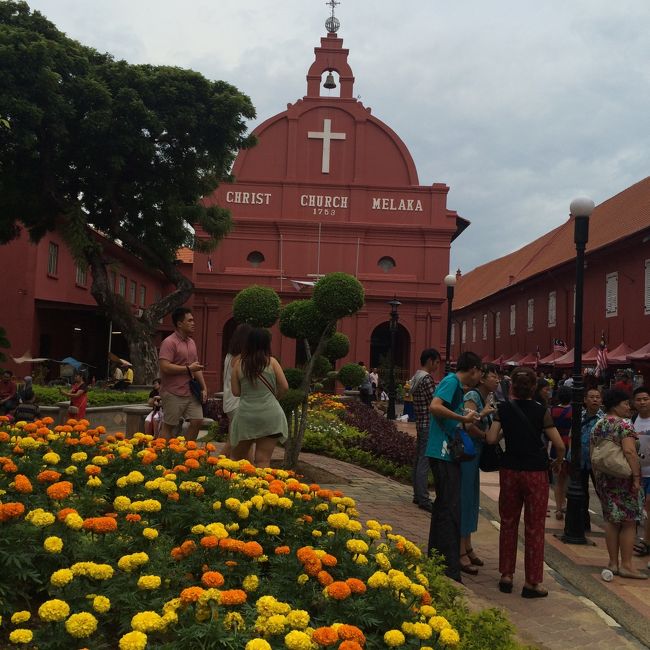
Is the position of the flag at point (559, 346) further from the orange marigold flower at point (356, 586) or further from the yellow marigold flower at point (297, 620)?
the yellow marigold flower at point (297, 620)

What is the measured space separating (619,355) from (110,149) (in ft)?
51.5

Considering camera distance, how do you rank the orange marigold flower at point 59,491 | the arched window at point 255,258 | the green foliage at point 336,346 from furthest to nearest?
the arched window at point 255,258
the green foliage at point 336,346
the orange marigold flower at point 59,491

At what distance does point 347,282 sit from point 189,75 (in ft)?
44.3

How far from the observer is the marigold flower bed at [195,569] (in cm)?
236

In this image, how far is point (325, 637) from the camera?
2227mm

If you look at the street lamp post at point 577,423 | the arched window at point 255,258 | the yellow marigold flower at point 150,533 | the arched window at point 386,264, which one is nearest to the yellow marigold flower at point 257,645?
the yellow marigold flower at point 150,533

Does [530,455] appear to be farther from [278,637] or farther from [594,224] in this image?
[594,224]

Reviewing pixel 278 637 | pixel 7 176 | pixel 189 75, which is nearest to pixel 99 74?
pixel 189 75

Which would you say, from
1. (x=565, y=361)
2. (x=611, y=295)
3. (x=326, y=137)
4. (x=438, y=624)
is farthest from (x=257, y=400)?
(x=326, y=137)

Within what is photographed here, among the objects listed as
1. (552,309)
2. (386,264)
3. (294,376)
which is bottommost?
(294,376)

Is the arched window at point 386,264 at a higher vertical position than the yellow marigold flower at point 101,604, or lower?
higher

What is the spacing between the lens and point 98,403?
15.6 metres

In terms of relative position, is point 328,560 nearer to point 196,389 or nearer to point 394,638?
point 394,638

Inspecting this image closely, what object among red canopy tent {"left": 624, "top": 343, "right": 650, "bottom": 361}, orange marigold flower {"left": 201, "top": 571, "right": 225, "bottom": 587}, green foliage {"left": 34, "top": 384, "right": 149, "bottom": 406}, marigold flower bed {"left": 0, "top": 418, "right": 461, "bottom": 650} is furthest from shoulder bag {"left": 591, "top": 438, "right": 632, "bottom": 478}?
red canopy tent {"left": 624, "top": 343, "right": 650, "bottom": 361}
